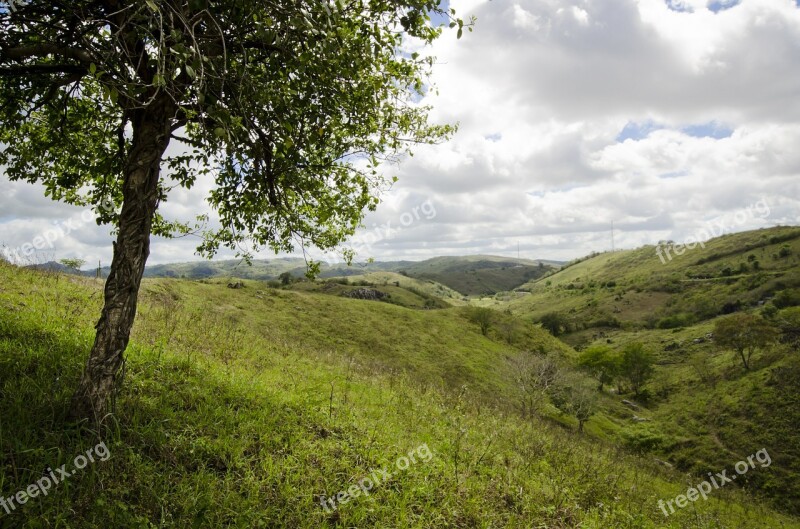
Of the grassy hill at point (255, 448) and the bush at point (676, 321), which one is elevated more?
the grassy hill at point (255, 448)

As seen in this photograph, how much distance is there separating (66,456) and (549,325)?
189410mm

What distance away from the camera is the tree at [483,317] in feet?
286

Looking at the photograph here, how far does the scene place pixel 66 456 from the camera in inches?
194

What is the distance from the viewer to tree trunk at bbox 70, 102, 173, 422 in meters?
5.43

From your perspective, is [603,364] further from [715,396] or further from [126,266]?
[126,266]

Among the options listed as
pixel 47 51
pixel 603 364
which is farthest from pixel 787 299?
pixel 47 51

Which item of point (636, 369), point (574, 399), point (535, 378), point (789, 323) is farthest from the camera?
point (789, 323)

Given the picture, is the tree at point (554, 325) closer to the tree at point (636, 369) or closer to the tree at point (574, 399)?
the tree at point (636, 369)

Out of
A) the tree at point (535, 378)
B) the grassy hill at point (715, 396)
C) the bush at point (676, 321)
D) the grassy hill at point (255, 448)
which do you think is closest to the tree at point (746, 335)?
the grassy hill at point (715, 396)

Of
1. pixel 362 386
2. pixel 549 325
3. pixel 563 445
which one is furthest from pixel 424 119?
pixel 549 325

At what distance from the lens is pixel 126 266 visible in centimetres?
552

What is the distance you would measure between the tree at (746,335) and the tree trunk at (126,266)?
118m

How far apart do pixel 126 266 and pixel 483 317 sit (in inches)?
3436

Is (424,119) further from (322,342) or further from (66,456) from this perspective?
(322,342)
